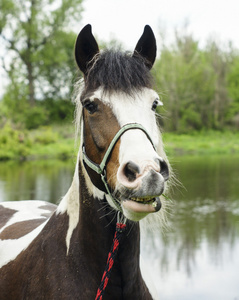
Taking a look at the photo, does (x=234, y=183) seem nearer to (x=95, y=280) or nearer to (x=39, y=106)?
(x=95, y=280)

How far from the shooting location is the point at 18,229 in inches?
124

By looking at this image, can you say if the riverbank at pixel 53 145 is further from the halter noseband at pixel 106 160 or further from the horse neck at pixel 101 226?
the halter noseband at pixel 106 160

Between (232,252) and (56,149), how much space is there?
2592 cm

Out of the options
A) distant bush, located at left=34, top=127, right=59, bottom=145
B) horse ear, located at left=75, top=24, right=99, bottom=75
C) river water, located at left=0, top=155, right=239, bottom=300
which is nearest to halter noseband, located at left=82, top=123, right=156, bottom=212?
horse ear, located at left=75, top=24, right=99, bottom=75

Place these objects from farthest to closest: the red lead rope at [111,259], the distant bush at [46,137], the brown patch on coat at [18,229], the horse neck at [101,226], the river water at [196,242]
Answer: the distant bush at [46,137] → the river water at [196,242] → the brown patch on coat at [18,229] → the horse neck at [101,226] → the red lead rope at [111,259]

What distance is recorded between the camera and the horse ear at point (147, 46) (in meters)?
2.44

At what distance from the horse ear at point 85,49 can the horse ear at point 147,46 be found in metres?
0.30

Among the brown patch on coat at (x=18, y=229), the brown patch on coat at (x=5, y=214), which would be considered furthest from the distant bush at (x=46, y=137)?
the brown patch on coat at (x=18, y=229)

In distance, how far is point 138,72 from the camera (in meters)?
2.22

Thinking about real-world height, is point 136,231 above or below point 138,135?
below

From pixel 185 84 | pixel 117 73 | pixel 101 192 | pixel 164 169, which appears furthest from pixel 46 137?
pixel 164 169

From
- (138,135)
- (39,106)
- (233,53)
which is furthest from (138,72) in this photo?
(233,53)

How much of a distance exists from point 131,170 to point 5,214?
7.66ft

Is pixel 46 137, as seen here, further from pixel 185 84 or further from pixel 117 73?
pixel 117 73
